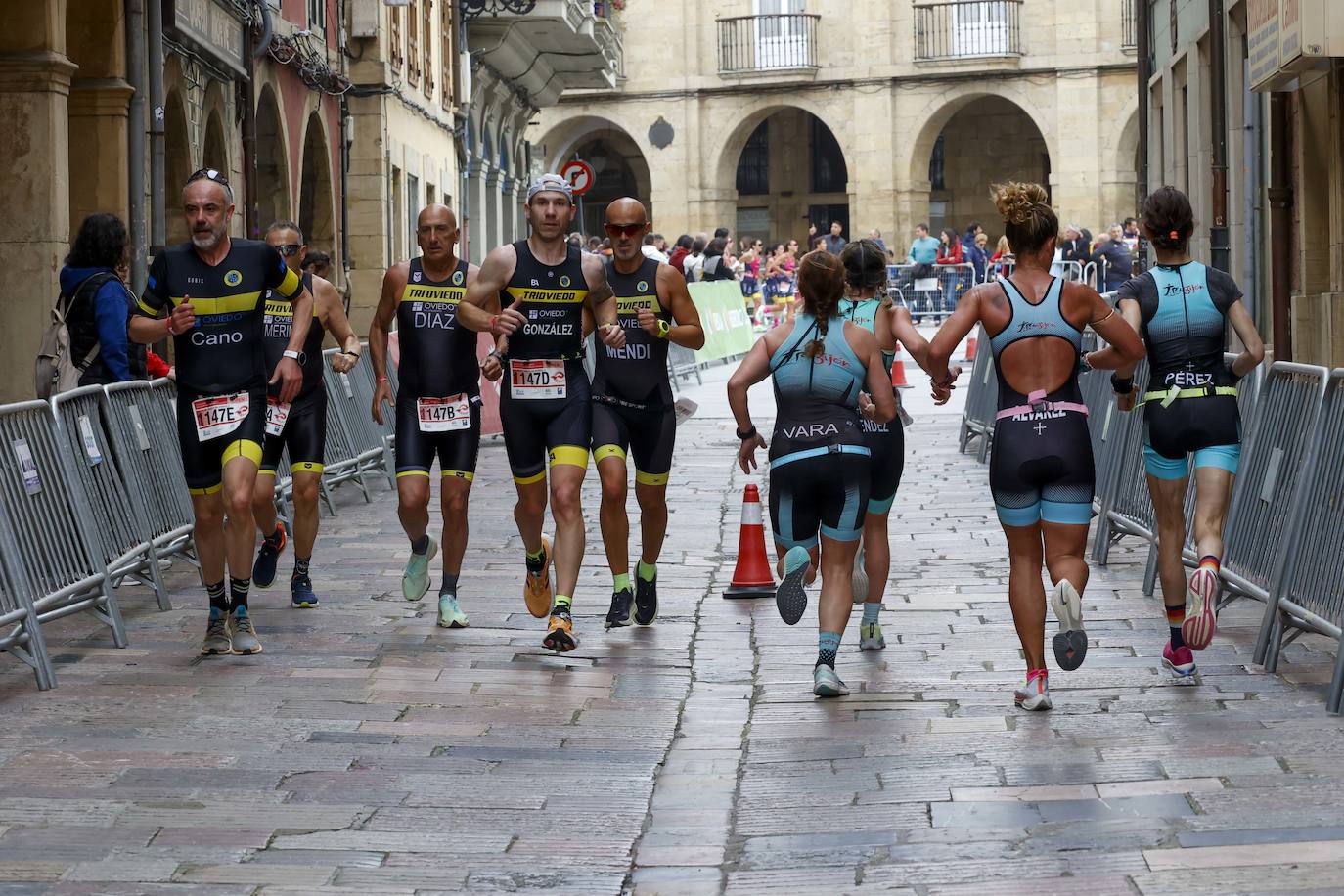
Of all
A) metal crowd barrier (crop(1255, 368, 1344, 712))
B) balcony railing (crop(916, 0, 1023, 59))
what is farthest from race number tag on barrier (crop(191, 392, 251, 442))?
balcony railing (crop(916, 0, 1023, 59))

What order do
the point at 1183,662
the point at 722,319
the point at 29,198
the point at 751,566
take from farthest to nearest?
the point at 722,319 → the point at 29,198 → the point at 751,566 → the point at 1183,662

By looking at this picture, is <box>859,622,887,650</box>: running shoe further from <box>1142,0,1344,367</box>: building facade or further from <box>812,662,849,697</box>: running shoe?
<box>1142,0,1344,367</box>: building facade

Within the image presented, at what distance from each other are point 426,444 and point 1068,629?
3.32 m

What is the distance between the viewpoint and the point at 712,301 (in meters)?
29.8

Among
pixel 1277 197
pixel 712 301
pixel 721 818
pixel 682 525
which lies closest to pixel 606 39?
pixel 712 301

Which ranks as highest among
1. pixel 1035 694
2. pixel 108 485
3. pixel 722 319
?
pixel 722 319

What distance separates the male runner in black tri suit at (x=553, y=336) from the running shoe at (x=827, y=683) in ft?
4.50

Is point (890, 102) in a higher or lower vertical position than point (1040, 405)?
higher

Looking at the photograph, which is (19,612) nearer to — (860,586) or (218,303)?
(218,303)

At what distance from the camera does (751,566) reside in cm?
1023

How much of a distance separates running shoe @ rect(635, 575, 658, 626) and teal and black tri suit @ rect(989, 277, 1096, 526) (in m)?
2.27

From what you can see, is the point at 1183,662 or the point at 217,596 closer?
the point at 1183,662

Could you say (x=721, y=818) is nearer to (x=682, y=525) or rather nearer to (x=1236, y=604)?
(x=1236, y=604)

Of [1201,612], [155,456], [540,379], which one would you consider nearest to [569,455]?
[540,379]
